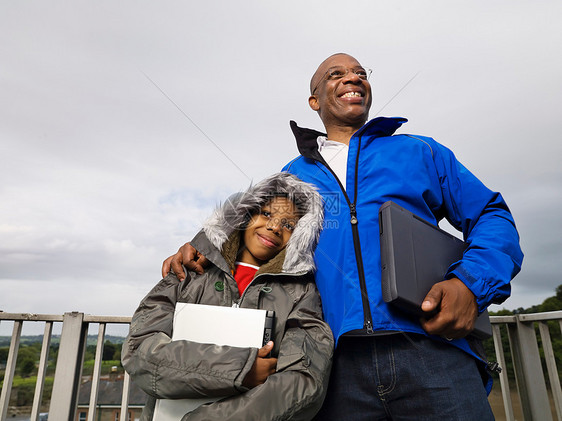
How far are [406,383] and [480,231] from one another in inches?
24.4

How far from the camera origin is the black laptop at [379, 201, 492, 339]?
1.16 m

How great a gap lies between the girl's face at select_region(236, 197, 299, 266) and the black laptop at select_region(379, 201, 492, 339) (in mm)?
569

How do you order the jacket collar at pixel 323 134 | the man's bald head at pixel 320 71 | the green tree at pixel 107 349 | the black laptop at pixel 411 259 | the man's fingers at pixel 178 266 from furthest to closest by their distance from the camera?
the green tree at pixel 107 349 → the man's bald head at pixel 320 71 → the jacket collar at pixel 323 134 → the man's fingers at pixel 178 266 → the black laptop at pixel 411 259

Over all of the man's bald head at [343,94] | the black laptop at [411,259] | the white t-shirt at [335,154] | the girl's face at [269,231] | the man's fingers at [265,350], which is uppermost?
the man's bald head at [343,94]

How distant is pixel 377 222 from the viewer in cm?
137

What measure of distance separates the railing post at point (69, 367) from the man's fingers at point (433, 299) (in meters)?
2.23

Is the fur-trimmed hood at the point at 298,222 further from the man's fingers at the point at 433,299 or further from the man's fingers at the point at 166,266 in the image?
the man's fingers at the point at 433,299

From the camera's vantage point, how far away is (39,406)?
230 cm

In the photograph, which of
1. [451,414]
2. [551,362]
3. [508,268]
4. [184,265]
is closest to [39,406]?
[184,265]

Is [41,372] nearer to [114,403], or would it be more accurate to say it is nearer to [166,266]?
[114,403]

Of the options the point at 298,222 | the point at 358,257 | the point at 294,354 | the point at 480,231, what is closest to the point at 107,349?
the point at 298,222

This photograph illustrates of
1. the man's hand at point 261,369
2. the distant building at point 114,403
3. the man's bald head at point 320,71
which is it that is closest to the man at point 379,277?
the man's hand at point 261,369

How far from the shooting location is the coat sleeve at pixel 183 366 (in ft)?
3.54

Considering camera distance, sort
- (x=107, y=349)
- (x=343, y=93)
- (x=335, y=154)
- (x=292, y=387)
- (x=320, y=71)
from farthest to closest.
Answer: (x=107, y=349) < (x=320, y=71) < (x=343, y=93) < (x=335, y=154) < (x=292, y=387)
